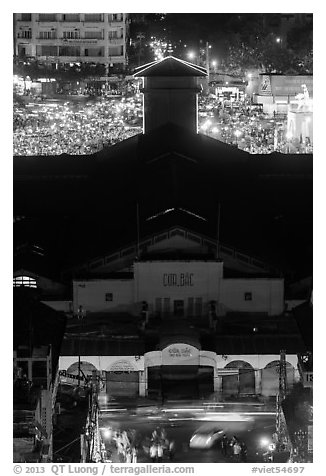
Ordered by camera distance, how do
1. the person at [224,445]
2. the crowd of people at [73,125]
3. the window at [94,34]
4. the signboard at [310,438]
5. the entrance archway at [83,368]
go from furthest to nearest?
the crowd of people at [73,125], the window at [94,34], the entrance archway at [83,368], the person at [224,445], the signboard at [310,438]

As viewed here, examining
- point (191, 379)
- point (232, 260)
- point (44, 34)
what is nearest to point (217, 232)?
point (232, 260)

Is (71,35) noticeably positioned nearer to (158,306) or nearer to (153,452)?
(158,306)

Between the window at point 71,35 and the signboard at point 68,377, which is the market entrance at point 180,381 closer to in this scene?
the signboard at point 68,377

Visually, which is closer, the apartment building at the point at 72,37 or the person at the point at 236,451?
the person at the point at 236,451

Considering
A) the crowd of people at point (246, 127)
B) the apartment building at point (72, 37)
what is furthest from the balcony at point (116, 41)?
the crowd of people at point (246, 127)

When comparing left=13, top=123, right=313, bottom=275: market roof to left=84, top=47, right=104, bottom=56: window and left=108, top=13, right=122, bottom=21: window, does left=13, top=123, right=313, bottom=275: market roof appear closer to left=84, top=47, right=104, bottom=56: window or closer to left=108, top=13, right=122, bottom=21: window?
left=108, top=13, right=122, bottom=21: window

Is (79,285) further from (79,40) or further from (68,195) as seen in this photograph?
(79,40)

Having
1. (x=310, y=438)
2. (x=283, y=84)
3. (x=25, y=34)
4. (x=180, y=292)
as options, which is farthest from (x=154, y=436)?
(x=283, y=84)
